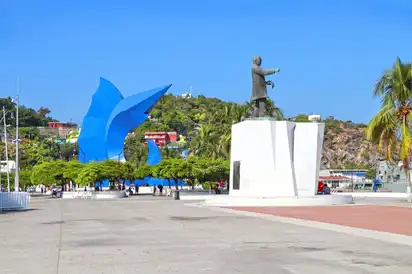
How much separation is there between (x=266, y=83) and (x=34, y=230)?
16955 mm

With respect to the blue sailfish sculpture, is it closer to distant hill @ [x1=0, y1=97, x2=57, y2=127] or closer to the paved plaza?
the paved plaza

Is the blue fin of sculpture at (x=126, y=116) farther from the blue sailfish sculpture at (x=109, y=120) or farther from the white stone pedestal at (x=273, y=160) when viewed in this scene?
the white stone pedestal at (x=273, y=160)

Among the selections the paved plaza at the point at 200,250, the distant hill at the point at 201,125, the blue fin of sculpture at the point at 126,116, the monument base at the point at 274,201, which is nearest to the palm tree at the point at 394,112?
the monument base at the point at 274,201

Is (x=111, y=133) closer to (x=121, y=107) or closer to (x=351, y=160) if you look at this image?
(x=121, y=107)

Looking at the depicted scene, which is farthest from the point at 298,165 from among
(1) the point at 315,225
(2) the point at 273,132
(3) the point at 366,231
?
(3) the point at 366,231

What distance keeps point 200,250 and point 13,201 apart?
2044 centimetres

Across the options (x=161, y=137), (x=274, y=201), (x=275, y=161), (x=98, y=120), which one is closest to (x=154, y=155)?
(x=98, y=120)

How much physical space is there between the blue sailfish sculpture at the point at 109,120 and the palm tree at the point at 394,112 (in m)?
40.6

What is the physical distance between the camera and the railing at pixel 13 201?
28.1 meters

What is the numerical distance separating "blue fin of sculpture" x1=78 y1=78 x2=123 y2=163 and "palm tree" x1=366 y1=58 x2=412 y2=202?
154 ft

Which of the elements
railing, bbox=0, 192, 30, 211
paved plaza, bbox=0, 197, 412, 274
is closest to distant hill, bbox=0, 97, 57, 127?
railing, bbox=0, 192, 30, 211

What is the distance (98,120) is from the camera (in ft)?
246

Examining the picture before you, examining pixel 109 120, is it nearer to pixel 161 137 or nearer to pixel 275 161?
pixel 275 161

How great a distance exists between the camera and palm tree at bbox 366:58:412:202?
30739mm
